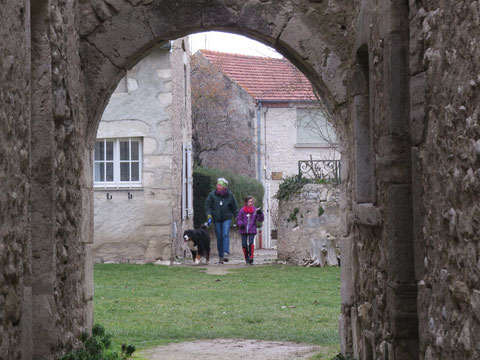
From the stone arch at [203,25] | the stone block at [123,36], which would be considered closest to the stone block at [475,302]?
the stone arch at [203,25]

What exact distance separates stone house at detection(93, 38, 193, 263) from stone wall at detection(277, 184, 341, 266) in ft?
6.56

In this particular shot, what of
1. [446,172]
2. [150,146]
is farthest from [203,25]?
[150,146]

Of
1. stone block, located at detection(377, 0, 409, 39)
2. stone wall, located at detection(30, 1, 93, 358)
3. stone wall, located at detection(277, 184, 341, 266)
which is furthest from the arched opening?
stone block, located at detection(377, 0, 409, 39)

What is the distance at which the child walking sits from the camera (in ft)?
48.3

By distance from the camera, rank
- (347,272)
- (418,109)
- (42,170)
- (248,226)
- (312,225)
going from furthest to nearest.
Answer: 1. (248,226)
2. (312,225)
3. (347,272)
4. (42,170)
5. (418,109)

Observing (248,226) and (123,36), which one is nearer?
(123,36)

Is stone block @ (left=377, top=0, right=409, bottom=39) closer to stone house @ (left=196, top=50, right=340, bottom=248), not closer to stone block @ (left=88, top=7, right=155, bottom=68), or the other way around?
stone block @ (left=88, top=7, right=155, bottom=68)

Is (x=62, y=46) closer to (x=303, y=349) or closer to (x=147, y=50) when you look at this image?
(x=147, y=50)

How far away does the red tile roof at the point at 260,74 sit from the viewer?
22.9 meters

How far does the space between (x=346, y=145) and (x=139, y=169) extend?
8526mm

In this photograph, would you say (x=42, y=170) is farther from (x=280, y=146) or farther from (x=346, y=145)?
(x=280, y=146)

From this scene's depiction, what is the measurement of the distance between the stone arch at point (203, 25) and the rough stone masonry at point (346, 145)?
1 centimetres

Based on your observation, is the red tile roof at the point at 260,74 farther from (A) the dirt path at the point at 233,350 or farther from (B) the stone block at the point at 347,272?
(B) the stone block at the point at 347,272

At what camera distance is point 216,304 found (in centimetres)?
935
